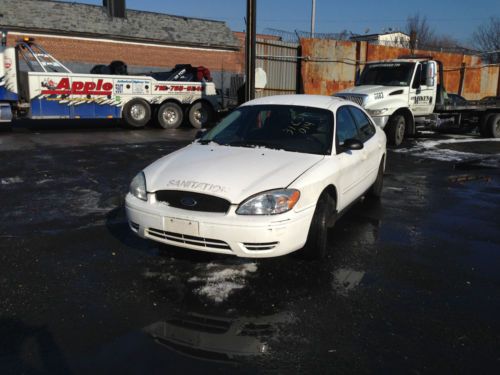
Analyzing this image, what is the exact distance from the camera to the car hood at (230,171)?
3.98m

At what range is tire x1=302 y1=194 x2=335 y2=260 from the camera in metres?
4.30

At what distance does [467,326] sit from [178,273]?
7.84 feet

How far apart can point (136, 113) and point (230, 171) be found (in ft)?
42.0

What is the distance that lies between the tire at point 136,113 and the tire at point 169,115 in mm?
483

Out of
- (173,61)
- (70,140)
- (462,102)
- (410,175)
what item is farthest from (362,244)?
(173,61)

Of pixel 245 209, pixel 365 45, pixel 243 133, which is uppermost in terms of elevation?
pixel 365 45

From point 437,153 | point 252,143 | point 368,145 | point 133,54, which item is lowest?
point 437,153

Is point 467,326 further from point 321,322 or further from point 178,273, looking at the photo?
point 178,273

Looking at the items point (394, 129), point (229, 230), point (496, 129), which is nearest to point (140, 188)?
point (229, 230)

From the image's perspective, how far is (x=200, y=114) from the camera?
17.7 metres

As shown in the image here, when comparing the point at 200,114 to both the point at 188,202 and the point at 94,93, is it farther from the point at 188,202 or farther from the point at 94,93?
the point at 188,202

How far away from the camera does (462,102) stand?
1566 centimetres

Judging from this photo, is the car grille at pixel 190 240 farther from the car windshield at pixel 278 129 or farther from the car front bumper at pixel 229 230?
the car windshield at pixel 278 129

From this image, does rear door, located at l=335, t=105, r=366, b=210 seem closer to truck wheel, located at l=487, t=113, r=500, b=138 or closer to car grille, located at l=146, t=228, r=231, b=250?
car grille, located at l=146, t=228, r=231, b=250
